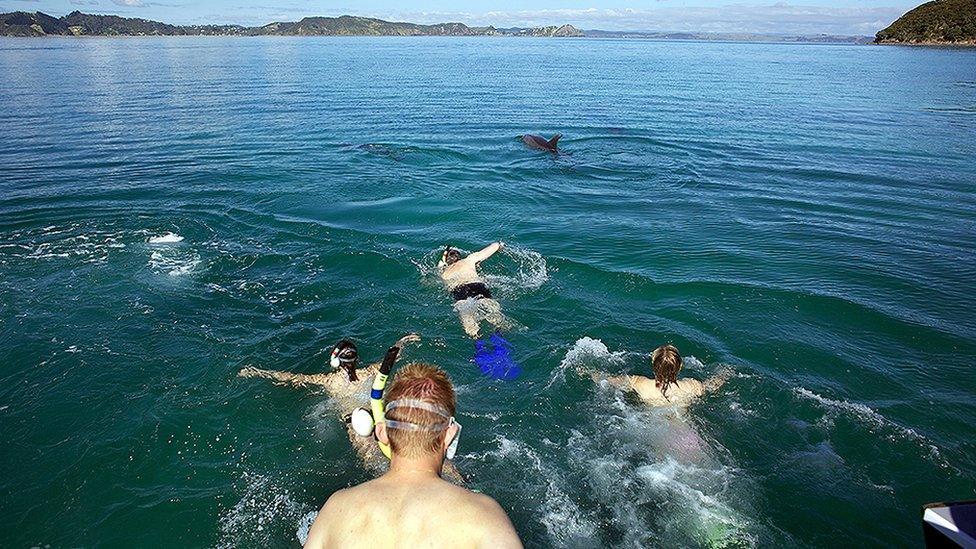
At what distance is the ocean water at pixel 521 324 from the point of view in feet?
21.6

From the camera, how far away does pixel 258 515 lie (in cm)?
642

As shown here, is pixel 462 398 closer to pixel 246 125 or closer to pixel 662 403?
pixel 662 403

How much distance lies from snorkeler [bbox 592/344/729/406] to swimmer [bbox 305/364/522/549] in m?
4.96

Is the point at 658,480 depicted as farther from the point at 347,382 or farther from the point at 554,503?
the point at 347,382

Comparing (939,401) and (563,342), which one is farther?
(563,342)

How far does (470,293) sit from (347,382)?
11.6 feet

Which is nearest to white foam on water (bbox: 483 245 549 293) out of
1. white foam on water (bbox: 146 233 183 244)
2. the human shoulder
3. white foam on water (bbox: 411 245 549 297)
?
white foam on water (bbox: 411 245 549 297)

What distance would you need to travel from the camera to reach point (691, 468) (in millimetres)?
6809

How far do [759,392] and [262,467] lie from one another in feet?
24.1

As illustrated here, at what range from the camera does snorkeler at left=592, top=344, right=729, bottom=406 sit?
7.60 metres

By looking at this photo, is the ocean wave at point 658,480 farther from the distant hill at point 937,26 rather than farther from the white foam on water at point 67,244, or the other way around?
→ the distant hill at point 937,26

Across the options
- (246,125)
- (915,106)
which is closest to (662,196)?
(246,125)

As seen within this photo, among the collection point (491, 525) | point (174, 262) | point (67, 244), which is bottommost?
point (174, 262)

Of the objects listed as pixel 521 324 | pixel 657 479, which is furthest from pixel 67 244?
pixel 657 479
